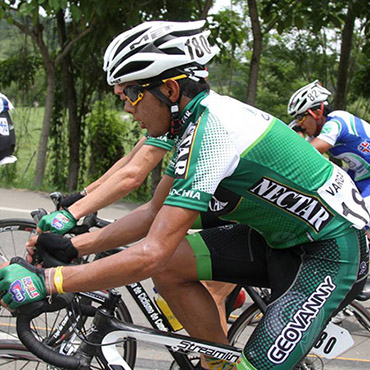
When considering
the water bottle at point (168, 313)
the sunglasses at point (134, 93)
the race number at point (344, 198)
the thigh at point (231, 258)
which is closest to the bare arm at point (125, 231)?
the thigh at point (231, 258)

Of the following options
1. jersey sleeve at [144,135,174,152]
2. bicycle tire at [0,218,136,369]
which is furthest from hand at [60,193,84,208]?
bicycle tire at [0,218,136,369]

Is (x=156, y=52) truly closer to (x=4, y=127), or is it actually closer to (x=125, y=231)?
(x=125, y=231)

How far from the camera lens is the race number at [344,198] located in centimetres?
246

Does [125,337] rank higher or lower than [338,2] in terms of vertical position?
lower

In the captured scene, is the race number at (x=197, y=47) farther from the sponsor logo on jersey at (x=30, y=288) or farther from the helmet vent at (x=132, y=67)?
the sponsor logo on jersey at (x=30, y=288)

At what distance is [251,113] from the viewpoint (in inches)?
95.5

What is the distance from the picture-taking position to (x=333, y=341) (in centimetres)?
281

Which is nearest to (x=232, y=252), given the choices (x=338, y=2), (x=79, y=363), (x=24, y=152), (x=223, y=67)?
(x=79, y=363)

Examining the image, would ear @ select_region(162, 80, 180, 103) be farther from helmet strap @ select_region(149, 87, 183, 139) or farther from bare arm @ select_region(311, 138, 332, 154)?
bare arm @ select_region(311, 138, 332, 154)

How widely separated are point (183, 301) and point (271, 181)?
2.45 ft

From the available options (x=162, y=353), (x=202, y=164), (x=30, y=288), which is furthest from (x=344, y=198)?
(x=162, y=353)

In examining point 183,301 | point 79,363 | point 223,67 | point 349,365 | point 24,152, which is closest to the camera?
point 79,363

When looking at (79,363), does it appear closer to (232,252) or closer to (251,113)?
(232,252)

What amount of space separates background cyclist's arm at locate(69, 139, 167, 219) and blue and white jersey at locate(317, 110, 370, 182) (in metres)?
1.73
